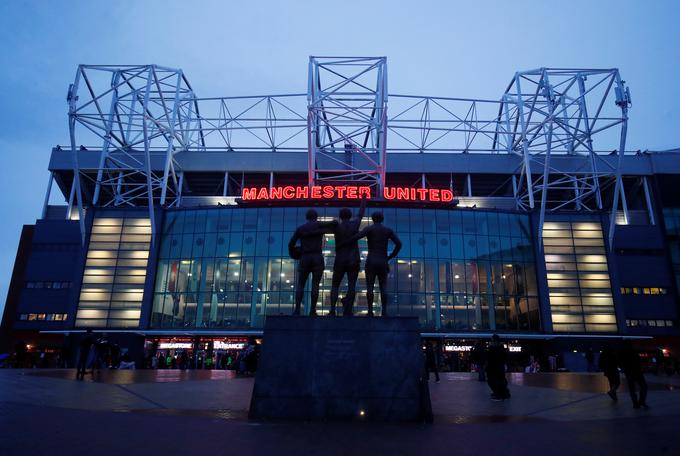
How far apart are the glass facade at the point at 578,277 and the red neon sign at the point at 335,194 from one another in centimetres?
1218

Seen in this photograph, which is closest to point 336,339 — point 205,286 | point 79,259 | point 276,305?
point 276,305

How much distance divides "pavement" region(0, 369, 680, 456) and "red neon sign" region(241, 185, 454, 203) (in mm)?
32909

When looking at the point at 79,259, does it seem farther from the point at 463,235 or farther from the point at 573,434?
the point at 573,434

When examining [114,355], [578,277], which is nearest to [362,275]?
[578,277]

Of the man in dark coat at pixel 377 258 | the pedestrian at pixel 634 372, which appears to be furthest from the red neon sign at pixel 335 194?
the pedestrian at pixel 634 372

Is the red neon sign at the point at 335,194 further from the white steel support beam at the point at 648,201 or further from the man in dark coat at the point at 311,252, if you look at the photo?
the man in dark coat at the point at 311,252

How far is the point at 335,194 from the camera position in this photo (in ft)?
147

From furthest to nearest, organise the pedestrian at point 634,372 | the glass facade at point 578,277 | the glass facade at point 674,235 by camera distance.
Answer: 1. the glass facade at point 674,235
2. the glass facade at point 578,277
3. the pedestrian at point 634,372

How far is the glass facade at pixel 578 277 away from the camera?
44.6 metres

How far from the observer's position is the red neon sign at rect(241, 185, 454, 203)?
44.9m

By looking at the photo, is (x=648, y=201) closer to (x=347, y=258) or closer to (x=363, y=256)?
(x=363, y=256)

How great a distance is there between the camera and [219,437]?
7.57 metres

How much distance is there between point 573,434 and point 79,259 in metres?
48.2

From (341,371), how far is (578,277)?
4299 centimetres
